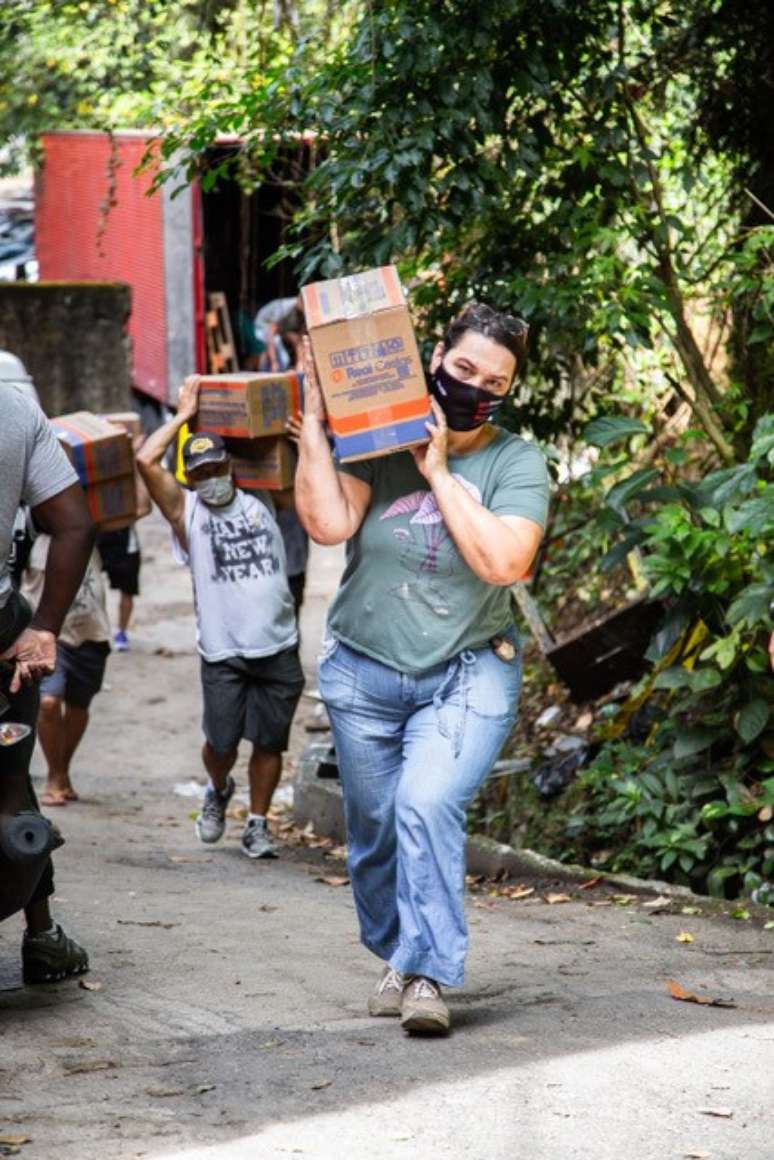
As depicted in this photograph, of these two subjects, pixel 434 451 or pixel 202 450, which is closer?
pixel 434 451

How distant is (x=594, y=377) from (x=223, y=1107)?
4983 millimetres

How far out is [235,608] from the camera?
26.2 feet

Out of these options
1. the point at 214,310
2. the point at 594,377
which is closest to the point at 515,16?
the point at 594,377

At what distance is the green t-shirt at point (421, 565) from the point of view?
15.9ft

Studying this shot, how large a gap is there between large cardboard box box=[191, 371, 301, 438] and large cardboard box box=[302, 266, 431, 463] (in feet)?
8.56

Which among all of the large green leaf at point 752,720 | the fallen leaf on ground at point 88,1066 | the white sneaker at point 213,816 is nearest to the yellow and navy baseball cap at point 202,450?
the white sneaker at point 213,816

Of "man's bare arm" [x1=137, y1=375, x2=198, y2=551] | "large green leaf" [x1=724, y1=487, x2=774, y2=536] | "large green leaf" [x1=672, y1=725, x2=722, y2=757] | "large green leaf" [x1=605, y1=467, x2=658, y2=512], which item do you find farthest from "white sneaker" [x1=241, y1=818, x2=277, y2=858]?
"large green leaf" [x1=724, y1=487, x2=774, y2=536]

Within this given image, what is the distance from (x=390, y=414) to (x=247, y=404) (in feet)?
9.47

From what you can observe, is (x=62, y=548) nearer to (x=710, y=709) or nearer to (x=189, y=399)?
(x=189, y=399)

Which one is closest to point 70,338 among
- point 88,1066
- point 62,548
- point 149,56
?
point 149,56

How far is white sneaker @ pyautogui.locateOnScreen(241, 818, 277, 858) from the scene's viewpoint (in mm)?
8344

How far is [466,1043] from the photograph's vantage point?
4773mm

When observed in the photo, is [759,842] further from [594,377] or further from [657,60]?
[657,60]

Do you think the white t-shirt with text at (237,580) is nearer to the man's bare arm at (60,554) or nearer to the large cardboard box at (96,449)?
the large cardboard box at (96,449)
